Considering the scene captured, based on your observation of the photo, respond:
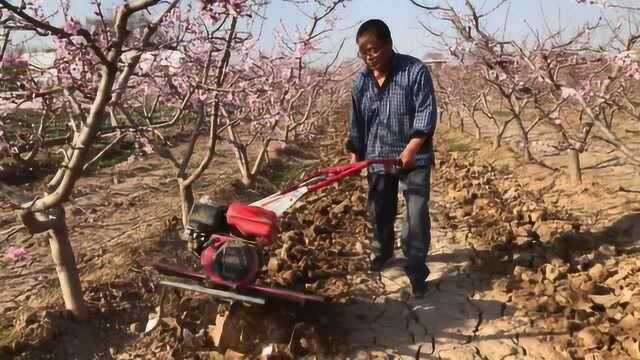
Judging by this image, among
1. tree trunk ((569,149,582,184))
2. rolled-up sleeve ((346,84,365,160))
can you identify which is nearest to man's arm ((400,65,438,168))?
rolled-up sleeve ((346,84,365,160))

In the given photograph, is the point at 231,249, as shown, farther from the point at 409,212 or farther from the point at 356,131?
the point at 356,131

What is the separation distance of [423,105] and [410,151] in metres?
0.30

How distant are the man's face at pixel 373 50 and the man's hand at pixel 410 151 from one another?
0.51m

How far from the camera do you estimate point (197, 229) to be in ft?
9.16

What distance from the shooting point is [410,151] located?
10.1 ft

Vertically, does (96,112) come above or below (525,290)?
above

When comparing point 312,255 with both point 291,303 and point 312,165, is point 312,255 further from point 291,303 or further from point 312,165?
point 312,165

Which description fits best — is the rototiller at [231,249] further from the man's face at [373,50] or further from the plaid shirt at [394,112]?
the man's face at [373,50]

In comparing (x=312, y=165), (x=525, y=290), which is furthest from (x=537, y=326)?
(x=312, y=165)

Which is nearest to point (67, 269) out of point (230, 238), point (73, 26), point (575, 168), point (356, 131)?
point (230, 238)

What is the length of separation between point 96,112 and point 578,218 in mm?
4197

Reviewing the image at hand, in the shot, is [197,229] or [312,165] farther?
[312,165]

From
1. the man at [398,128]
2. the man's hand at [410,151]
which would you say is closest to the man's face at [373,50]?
the man at [398,128]

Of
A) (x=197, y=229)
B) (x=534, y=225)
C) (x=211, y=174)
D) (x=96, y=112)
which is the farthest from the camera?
(x=211, y=174)
